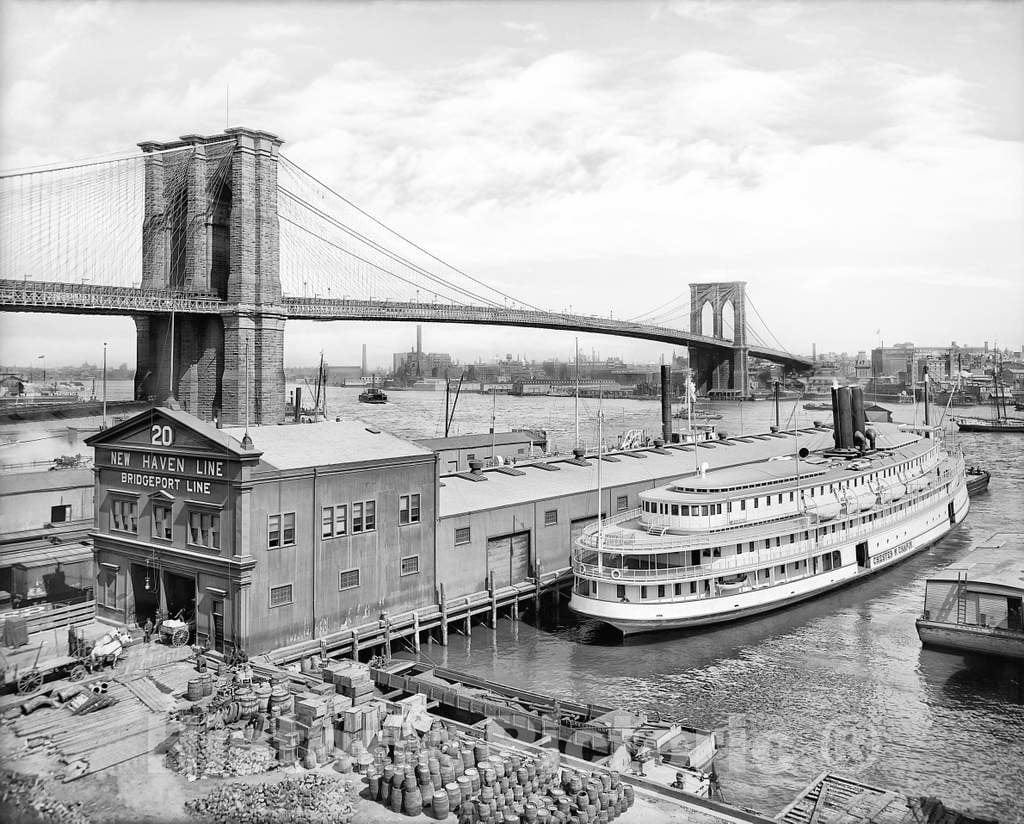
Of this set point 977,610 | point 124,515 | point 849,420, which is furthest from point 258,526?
point 849,420

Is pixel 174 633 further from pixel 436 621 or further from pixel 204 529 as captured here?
pixel 436 621

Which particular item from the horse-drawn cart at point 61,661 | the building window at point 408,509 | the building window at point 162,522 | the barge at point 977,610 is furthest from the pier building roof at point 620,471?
the horse-drawn cart at point 61,661

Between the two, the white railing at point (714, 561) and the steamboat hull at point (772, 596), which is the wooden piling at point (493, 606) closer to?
the steamboat hull at point (772, 596)

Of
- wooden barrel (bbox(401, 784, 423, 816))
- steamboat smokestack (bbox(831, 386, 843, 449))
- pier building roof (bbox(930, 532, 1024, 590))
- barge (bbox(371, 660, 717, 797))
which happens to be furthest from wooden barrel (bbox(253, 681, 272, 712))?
steamboat smokestack (bbox(831, 386, 843, 449))

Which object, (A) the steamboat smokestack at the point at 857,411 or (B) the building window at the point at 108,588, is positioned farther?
(A) the steamboat smokestack at the point at 857,411

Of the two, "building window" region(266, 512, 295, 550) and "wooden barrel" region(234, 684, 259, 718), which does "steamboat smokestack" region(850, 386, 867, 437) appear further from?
"wooden barrel" region(234, 684, 259, 718)

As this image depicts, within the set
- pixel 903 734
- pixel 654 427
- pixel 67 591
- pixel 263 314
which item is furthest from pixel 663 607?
pixel 654 427
